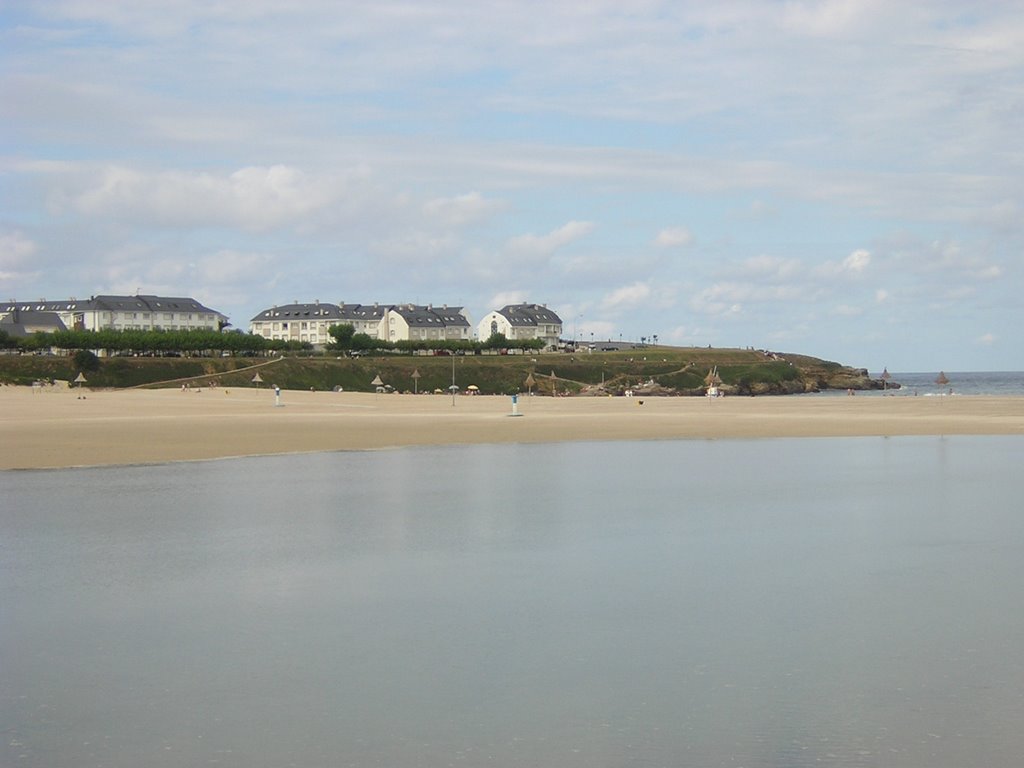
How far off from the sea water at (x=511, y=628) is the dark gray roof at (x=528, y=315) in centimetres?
13893

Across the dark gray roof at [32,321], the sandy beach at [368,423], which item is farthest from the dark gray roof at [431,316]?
the sandy beach at [368,423]

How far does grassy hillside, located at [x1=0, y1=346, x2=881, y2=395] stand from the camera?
312 feet

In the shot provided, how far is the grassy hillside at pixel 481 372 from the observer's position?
3743 inches

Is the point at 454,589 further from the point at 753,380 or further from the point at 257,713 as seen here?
the point at 753,380

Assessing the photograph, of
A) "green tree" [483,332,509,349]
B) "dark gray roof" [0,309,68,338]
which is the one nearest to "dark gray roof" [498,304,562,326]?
"green tree" [483,332,509,349]

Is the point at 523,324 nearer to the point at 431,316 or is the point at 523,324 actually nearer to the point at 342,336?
the point at 431,316

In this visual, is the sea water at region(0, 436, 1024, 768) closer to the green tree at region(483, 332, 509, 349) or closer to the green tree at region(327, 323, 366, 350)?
the green tree at region(327, 323, 366, 350)

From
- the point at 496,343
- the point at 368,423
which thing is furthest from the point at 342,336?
the point at 368,423

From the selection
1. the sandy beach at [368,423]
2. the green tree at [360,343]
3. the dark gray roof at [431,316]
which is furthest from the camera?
the dark gray roof at [431,316]

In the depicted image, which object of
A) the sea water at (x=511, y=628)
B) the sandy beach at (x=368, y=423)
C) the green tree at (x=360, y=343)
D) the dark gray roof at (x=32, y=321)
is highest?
the dark gray roof at (x=32, y=321)

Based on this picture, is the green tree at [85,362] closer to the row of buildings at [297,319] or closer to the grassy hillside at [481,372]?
the grassy hillside at [481,372]

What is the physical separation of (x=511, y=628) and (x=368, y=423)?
36.0 meters

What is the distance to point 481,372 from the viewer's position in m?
112

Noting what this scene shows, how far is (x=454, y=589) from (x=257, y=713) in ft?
16.3
